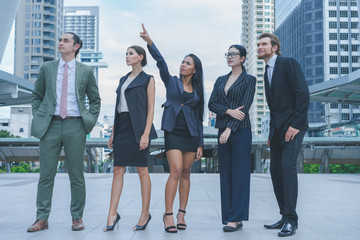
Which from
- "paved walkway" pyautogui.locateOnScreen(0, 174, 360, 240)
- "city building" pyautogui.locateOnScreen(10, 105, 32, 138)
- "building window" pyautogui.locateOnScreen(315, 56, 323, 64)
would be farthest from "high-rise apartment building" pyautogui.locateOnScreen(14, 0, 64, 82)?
"paved walkway" pyautogui.locateOnScreen(0, 174, 360, 240)

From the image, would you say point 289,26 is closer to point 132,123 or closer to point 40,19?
point 40,19

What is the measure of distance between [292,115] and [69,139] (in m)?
2.43

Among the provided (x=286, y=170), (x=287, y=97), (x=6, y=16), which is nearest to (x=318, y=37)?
(x=6, y=16)

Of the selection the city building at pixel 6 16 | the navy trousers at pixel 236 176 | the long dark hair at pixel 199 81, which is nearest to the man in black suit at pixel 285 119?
the navy trousers at pixel 236 176

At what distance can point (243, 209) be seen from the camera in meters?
4.51

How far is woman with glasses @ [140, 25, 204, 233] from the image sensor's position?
4.52 m

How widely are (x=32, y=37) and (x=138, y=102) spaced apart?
101m

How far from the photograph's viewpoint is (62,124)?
14.9 ft

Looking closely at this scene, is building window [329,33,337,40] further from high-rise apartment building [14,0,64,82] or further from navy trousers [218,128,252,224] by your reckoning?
navy trousers [218,128,252,224]

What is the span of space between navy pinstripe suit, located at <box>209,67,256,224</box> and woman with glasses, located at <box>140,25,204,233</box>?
0.25m

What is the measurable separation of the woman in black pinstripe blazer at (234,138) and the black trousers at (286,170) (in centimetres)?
31

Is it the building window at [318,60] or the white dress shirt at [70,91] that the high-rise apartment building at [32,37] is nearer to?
the building window at [318,60]

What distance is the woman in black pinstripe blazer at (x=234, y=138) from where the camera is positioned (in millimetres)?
4551

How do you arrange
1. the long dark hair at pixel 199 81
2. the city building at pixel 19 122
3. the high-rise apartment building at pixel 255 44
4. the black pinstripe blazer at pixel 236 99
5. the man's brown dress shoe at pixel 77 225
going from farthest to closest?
the high-rise apartment building at pixel 255 44 < the city building at pixel 19 122 < the long dark hair at pixel 199 81 < the black pinstripe blazer at pixel 236 99 < the man's brown dress shoe at pixel 77 225
